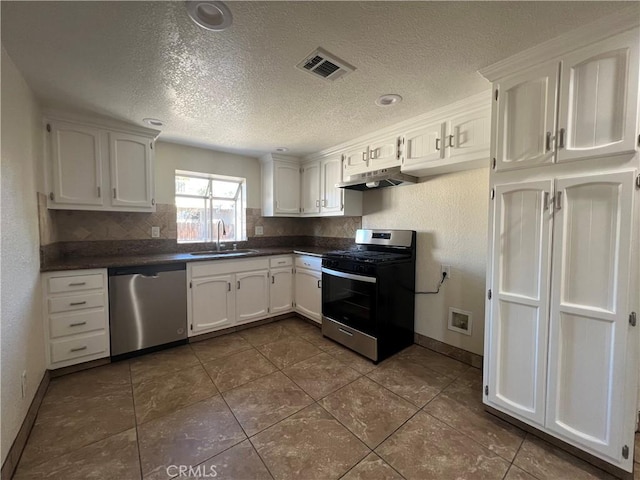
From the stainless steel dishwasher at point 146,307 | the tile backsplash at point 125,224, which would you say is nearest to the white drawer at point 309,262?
the tile backsplash at point 125,224

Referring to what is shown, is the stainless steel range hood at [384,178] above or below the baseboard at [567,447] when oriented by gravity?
above

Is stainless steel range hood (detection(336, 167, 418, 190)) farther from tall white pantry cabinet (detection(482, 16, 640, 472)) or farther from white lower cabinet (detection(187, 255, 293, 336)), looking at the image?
white lower cabinet (detection(187, 255, 293, 336))

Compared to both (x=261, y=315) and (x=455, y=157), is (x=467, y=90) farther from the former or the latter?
(x=261, y=315)

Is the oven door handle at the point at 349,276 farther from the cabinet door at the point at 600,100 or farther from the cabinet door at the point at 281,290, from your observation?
the cabinet door at the point at 600,100

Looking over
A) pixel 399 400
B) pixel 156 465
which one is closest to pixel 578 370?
pixel 399 400

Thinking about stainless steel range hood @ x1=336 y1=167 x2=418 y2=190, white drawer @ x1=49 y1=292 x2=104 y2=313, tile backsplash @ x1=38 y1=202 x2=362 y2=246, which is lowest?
white drawer @ x1=49 y1=292 x2=104 y2=313

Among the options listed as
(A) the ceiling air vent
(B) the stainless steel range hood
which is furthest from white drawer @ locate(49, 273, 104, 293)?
(B) the stainless steel range hood

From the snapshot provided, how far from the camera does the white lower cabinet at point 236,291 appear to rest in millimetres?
2854

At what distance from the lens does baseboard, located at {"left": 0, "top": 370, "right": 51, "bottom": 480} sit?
1297 millimetres

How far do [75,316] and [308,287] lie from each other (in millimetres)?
2203

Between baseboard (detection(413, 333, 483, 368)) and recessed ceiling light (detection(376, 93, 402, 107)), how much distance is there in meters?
2.23

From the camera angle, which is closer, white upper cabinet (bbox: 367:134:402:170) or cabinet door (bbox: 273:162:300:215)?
white upper cabinet (bbox: 367:134:402:170)

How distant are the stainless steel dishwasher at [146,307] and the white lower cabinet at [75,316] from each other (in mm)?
75

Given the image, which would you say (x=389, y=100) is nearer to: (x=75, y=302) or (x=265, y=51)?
(x=265, y=51)
